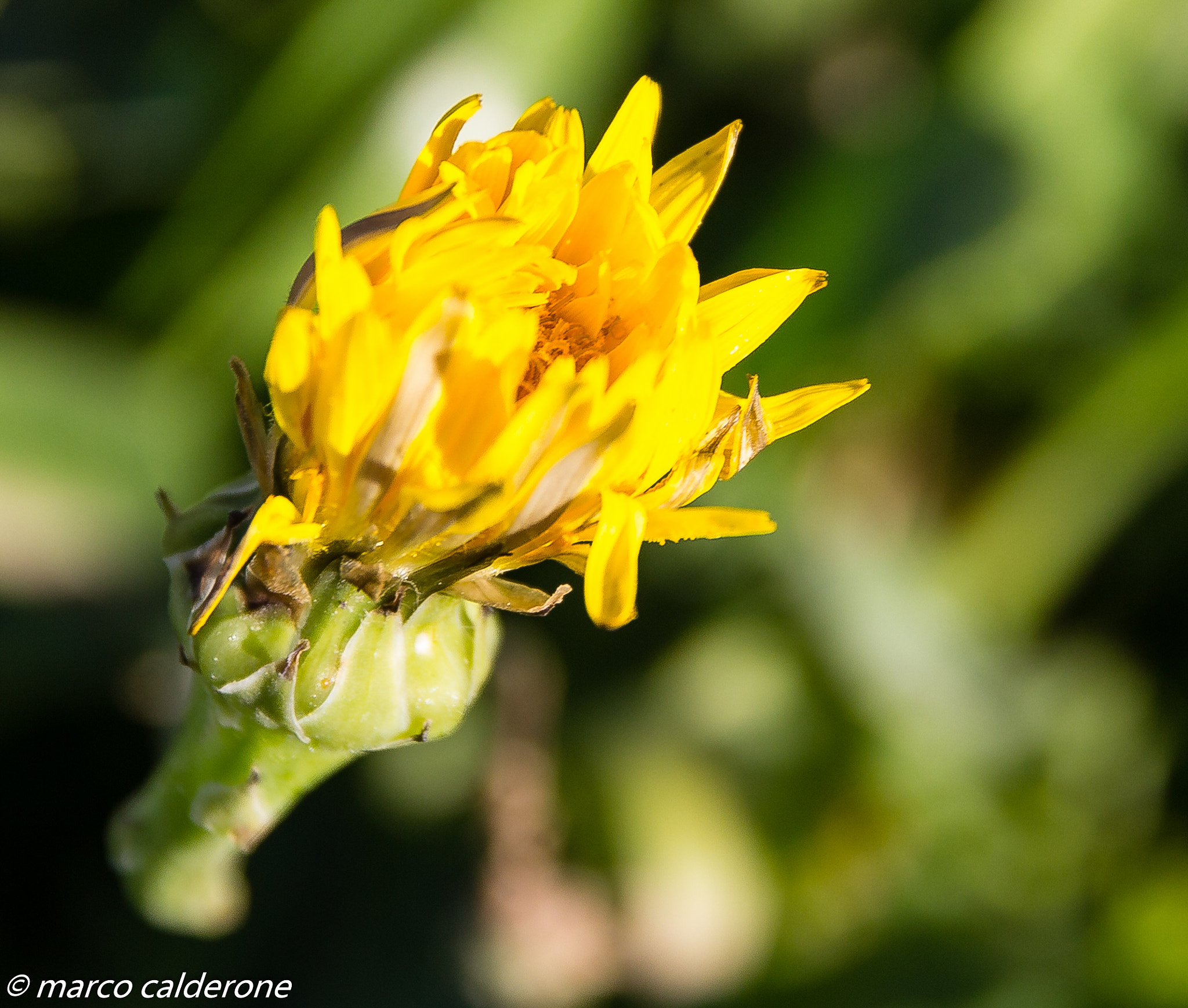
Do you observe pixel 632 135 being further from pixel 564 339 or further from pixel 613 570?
pixel 613 570

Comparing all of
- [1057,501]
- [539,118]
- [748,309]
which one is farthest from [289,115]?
[1057,501]

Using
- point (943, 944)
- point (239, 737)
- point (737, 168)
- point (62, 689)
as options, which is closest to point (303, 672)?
point (239, 737)

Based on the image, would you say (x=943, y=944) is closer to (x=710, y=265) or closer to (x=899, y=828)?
(x=899, y=828)

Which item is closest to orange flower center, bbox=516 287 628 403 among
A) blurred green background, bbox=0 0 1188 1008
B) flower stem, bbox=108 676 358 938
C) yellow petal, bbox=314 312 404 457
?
yellow petal, bbox=314 312 404 457

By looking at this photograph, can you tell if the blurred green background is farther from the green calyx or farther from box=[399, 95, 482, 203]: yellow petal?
box=[399, 95, 482, 203]: yellow petal

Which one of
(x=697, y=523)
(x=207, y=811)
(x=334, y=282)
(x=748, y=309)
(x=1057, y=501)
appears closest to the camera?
(x=334, y=282)

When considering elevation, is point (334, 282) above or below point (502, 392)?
above

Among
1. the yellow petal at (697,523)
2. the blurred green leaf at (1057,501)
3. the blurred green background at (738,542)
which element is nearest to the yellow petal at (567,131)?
the yellow petal at (697,523)
